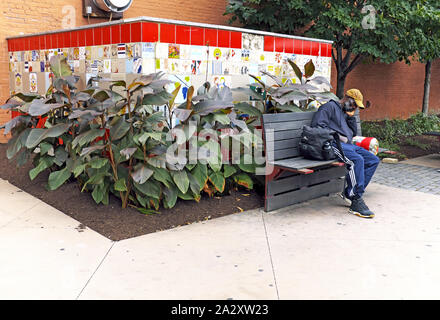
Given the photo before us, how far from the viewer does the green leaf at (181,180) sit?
15.7ft

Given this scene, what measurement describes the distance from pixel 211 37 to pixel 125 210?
2.47m

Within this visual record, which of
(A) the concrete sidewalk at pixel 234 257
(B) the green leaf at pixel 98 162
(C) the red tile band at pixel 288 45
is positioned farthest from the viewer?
(C) the red tile band at pixel 288 45

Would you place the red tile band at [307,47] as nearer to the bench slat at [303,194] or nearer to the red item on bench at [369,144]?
the red item on bench at [369,144]

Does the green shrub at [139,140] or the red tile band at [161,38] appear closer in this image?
the green shrub at [139,140]

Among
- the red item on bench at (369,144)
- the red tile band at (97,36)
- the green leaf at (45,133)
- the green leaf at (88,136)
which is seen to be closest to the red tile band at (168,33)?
the red tile band at (97,36)

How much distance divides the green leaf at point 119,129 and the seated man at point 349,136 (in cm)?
233

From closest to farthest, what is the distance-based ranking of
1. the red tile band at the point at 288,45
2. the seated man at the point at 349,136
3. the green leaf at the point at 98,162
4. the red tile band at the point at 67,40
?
1. the green leaf at the point at 98,162
2. the seated man at the point at 349,136
3. the red tile band at the point at 67,40
4. the red tile band at the point at 288,45

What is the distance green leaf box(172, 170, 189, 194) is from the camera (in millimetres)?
4789

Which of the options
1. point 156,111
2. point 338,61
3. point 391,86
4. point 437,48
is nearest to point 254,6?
point 338,61

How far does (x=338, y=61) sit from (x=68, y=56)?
708cm

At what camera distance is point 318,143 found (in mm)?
5312

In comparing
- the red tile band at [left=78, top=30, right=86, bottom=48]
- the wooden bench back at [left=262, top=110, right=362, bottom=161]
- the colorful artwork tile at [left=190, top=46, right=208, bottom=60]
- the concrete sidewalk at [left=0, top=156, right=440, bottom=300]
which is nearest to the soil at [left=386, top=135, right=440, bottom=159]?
the wooden bench back at [left=262, top=110, right=362, bottom=161]

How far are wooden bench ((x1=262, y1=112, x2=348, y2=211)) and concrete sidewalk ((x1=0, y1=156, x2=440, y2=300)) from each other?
0.25 m
